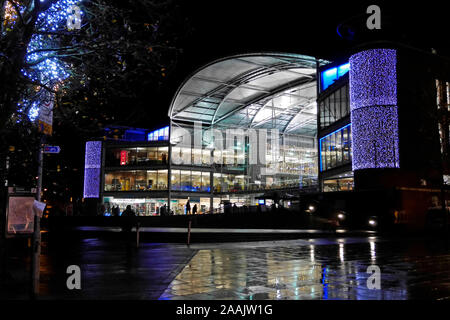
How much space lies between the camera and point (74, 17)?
9.77m

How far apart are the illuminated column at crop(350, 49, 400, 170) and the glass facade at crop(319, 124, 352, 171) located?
5.26m

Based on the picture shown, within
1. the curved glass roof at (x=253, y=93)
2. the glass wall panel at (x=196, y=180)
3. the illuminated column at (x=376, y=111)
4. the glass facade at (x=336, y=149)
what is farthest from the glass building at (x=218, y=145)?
the illuminated column at (x=376, y=111)

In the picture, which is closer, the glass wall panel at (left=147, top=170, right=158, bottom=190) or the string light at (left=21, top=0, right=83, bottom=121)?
the string light at (left=21, top=0, right=83, bottom=121)

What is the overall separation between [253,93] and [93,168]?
2938cm

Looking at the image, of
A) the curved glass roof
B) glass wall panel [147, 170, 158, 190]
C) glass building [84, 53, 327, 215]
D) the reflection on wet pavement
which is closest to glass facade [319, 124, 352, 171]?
the curved glass roof

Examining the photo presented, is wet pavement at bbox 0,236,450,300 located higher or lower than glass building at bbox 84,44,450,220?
lower

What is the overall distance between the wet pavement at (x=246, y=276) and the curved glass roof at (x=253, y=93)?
38.4m

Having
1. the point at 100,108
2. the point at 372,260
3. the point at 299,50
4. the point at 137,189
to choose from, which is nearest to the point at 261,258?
the point at 372,260

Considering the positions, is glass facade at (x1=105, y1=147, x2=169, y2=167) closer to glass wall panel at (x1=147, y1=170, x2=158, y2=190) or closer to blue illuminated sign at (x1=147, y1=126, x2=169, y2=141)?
glass wall panel at (x1=147, y1=170, x2=158, y2=190)

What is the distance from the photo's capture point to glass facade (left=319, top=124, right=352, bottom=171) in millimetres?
37719

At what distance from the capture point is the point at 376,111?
103 ft

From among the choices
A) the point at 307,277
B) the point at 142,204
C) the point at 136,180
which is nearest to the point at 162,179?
the point at 136,180

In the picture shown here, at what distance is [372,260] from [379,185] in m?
19.9

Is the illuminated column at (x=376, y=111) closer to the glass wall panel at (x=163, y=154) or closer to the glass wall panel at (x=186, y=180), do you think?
the glass wall panel at (x=186, y=180)
